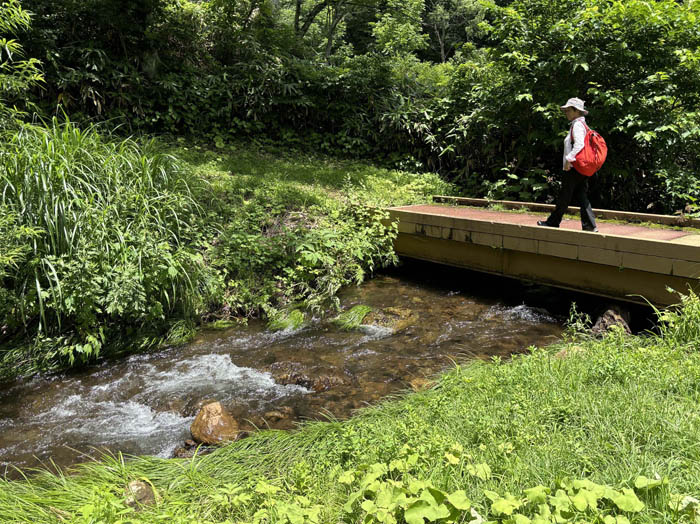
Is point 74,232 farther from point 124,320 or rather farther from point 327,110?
point 327,110

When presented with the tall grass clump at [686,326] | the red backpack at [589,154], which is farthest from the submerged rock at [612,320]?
the red backpack at [589,154]

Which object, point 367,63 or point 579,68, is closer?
point 579,68

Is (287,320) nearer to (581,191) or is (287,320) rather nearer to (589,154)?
(581,191)

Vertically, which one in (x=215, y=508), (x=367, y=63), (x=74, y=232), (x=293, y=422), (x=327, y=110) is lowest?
(x=293, y=422)

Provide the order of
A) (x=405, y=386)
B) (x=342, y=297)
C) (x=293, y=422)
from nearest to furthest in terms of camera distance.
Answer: (x=293, y=422) < (x=405, y=386) < (x=342, y=297)

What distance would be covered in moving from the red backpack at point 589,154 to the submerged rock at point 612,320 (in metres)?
1.46

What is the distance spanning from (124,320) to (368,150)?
774cm

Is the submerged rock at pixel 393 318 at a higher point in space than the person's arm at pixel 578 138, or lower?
lower

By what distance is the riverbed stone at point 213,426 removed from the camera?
10.3 feet

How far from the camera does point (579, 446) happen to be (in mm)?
2133

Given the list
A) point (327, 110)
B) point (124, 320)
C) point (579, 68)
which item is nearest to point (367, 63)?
point (327, 110)

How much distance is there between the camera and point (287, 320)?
5391mm

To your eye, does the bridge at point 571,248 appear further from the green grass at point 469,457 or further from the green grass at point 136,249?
the green grass at point 469,457

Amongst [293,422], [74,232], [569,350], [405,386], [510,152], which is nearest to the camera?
[293,422]
